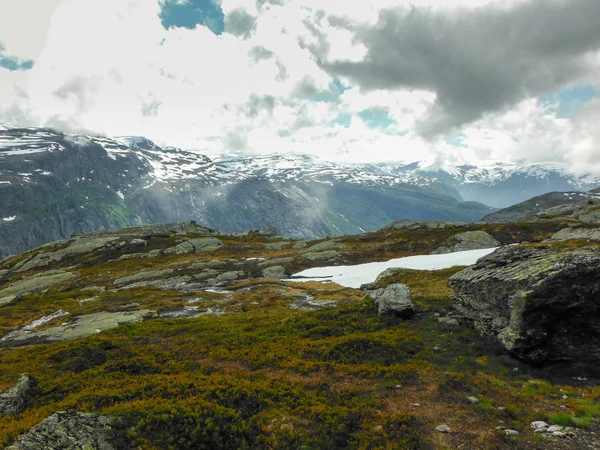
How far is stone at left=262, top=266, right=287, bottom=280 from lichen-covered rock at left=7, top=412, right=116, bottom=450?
2149 inches

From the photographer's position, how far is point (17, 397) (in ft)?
53.7

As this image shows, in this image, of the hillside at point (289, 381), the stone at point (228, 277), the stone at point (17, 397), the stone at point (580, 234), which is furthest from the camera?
the stone at point (228, 277)

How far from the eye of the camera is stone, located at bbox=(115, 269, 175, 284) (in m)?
69.9

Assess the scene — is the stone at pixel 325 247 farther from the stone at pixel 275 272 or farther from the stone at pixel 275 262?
the stone at pixel 275 272

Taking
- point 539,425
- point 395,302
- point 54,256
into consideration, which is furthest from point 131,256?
point 539,425

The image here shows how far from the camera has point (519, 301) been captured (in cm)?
1808

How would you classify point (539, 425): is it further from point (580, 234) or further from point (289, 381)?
point (580, 234)

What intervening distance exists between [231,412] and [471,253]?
57907 mm

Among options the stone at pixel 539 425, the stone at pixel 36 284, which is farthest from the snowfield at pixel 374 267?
the stone at pixel 36 284

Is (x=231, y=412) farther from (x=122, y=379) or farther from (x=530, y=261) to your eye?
(x=530, y=261)

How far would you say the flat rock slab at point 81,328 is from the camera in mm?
32569

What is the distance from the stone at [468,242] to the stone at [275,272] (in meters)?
33.8

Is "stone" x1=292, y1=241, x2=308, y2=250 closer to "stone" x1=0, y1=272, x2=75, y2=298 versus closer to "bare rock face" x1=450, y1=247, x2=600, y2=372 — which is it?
"stone" x1=0, y1=272, x2=75, y2=298

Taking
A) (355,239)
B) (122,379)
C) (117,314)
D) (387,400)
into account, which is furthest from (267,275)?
(387,400)
